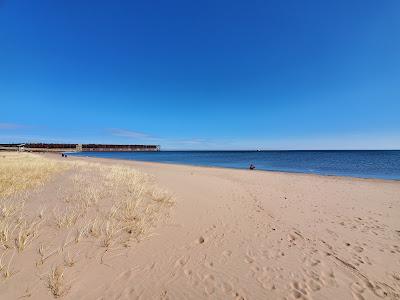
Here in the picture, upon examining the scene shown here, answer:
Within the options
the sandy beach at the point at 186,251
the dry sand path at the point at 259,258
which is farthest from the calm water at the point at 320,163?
the sandy beach at the point at 186,251

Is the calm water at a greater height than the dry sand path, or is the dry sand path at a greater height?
the calm water

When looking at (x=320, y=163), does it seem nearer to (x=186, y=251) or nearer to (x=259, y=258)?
(x=259, y=258)

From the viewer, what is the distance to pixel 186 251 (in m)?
5.40

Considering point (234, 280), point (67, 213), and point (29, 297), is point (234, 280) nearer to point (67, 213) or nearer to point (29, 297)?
point (29, 297)

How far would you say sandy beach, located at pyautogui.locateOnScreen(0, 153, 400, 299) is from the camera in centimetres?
393

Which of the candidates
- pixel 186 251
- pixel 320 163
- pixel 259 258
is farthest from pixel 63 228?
pixel 320 163

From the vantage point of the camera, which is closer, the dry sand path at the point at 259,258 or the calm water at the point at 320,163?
the dry sand path at the point at 259,258

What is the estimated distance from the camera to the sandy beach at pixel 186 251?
393 cm

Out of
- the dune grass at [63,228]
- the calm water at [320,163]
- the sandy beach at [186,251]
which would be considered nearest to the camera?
the sandy beach at [186,251]

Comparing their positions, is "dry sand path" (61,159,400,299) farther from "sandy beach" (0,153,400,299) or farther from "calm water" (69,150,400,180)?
"calm water" (69,150,400,180)

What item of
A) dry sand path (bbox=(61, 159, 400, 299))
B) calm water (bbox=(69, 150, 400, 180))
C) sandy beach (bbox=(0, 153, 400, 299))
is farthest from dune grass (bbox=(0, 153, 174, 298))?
calm water (bbox=(69, 150, 400, 180))

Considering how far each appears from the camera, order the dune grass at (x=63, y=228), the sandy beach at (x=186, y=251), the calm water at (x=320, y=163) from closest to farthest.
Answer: the sandy beach at (x=186, y=251) < the dune grass at (x=63, y=228) < the calm water at (x=320, y=163)

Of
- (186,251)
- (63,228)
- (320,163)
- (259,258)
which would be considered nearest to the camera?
(259,258)

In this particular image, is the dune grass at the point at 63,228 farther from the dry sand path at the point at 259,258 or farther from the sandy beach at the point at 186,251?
the dry sand path at the point at 259,258
